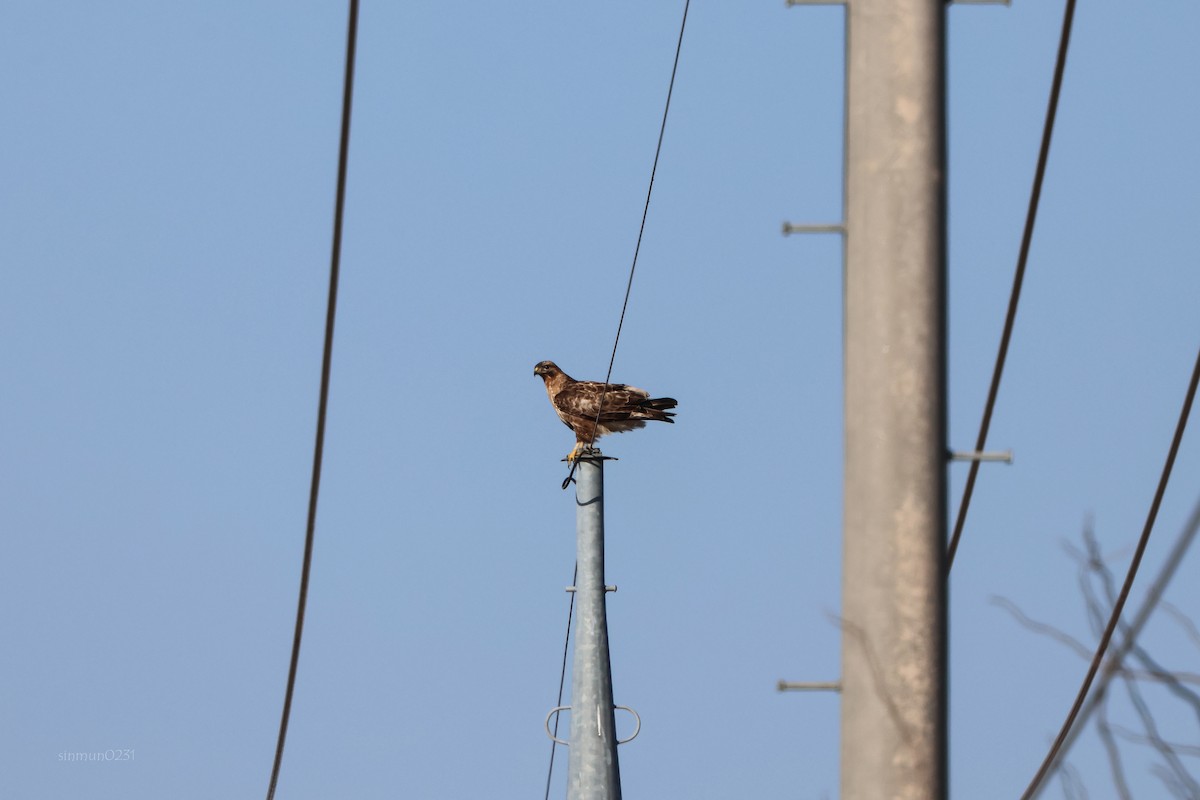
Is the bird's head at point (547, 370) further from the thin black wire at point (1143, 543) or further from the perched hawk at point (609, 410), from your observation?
the thin black wire at point (1143, 543)

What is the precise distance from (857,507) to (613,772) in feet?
24.8

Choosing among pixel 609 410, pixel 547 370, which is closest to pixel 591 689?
pixel 609 410

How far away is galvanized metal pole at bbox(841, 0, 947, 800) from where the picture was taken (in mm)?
3701

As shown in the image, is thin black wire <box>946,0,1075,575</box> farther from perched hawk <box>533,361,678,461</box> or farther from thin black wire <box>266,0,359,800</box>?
perched hawk <box>533,361,678,461</box>

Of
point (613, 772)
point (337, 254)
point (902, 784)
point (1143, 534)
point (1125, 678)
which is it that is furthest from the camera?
point (613, 772)

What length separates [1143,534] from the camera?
240 inches

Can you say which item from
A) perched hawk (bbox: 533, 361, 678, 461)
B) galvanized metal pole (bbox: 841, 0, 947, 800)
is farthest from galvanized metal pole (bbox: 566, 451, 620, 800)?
galvanized metal pole (bbox: 841, 0, 947, 800)

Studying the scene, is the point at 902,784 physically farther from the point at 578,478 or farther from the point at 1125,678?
the point at 578,478

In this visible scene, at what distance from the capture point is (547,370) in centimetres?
1684

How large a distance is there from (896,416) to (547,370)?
13.1m

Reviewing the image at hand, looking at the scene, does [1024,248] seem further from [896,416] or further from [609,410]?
[609,410]

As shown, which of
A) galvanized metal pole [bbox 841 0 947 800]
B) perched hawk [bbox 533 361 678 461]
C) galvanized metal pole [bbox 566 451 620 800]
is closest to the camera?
galvanized metal pole [bbox 841 0 947 800]

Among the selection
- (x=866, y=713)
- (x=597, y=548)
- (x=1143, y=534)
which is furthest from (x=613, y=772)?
(x=866, y=713)

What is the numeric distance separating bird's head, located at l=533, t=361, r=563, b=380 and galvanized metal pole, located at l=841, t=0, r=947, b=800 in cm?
1289
